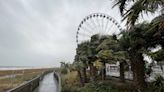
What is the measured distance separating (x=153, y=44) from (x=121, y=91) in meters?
3.90

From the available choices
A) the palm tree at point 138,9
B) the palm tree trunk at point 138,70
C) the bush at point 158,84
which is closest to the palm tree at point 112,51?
the palm tree trunk at point 138,70

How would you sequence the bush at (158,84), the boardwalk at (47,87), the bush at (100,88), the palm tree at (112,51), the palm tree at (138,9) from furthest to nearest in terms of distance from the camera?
the boardwalk at (47,87) → the bush at (100,88) → the palm tree at (112,51) → the bush at (158,84) → the palm tree at (138,9)

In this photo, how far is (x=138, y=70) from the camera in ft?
55.3

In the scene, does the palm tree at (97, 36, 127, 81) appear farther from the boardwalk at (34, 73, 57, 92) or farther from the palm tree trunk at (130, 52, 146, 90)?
the boardwalk at (34, 73, 57, 92)

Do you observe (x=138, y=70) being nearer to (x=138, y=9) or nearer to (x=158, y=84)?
(x=158, y=84)

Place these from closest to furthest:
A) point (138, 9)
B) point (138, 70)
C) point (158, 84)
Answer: point (138, 9)
point (138, 70)
point (158, 84)

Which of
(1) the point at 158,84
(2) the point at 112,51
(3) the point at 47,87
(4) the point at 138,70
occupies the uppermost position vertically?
(2) the point at 112,51

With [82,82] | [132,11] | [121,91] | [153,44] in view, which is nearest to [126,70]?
[82,82]

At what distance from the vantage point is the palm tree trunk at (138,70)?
54.3ft

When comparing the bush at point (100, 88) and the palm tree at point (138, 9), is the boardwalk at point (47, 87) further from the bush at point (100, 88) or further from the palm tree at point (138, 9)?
the palm tree at point (138, 9)

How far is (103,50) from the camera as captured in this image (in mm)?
20312

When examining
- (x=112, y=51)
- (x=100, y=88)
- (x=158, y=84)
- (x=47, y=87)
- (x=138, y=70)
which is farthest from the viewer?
(x=47, y=87)

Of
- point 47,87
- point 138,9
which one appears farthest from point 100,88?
→ point 138,9

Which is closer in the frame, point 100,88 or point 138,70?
point 138,70
